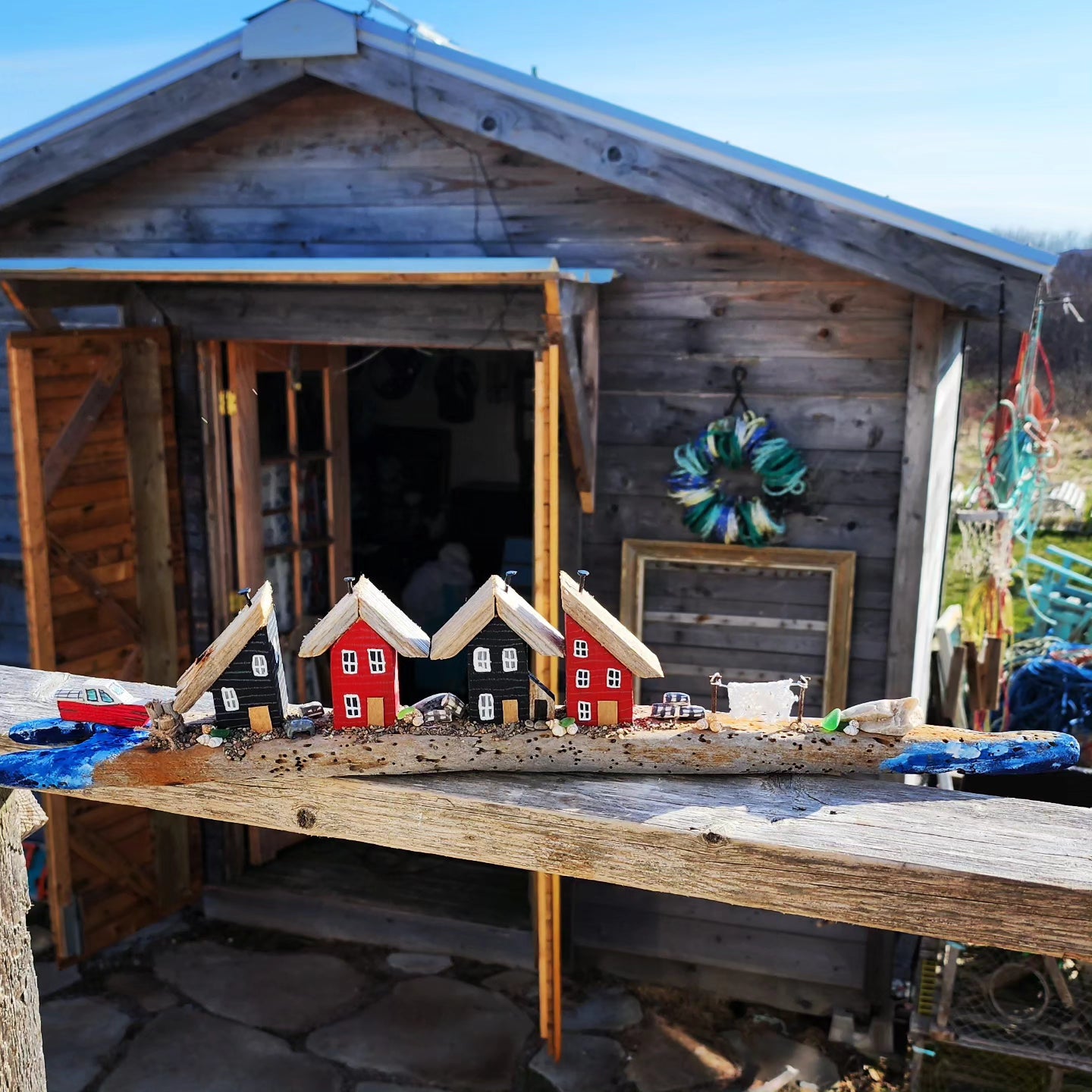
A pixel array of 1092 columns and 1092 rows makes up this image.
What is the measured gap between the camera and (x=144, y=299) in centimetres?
561

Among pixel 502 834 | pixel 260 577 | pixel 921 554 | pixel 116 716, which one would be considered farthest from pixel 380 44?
pixel 502 834

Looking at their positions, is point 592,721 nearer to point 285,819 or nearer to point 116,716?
point 285,819

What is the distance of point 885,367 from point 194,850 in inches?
169

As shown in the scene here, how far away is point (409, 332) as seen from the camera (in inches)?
203

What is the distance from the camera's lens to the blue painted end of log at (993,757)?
1.82 meters

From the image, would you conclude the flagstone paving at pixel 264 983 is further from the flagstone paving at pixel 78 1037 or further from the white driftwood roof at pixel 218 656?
the white driftwood roof at pixel 218 656

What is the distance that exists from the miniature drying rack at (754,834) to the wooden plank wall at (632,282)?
10.4ft

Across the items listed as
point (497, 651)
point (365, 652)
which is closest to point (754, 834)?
point (497, 651)

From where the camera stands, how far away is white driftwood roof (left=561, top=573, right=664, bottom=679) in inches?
80.4

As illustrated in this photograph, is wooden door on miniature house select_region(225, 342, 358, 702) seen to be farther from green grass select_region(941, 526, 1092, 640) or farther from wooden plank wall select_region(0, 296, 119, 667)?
green grass select_region(941, 526, 1092, 640)

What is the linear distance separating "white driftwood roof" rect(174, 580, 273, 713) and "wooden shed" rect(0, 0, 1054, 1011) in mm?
2285

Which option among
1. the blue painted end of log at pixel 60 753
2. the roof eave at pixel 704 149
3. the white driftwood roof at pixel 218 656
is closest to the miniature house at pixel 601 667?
the white driftwood roof at pixel 218 656

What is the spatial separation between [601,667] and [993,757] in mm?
664

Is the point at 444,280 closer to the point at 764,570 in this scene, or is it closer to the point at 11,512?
the point at 764,570
